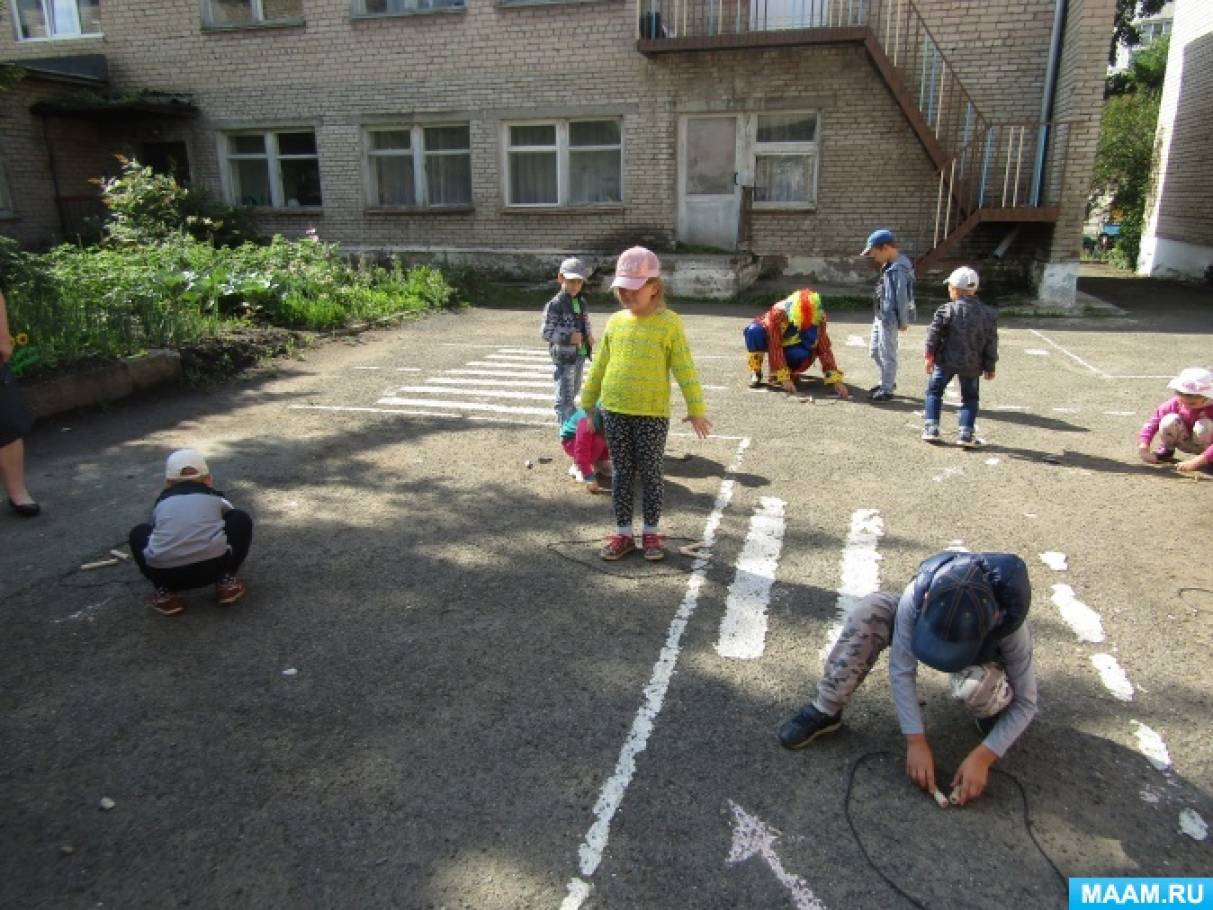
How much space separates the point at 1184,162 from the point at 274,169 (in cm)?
2218

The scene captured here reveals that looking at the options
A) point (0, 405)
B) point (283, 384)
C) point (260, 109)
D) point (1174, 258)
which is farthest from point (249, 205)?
point (1174, 258)

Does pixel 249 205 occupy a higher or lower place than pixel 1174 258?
higher

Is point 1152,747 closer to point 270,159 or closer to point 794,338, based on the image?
point 794,338

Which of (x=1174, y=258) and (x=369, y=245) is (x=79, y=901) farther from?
(x=1174, y=258)

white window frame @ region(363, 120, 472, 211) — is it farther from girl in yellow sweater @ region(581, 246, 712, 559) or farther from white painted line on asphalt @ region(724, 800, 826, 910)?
white painted line on asphalt @ region(724, 800, 826, 910)

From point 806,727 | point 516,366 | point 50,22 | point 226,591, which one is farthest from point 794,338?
point 50,22

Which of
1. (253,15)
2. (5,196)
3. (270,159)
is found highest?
(253,15)

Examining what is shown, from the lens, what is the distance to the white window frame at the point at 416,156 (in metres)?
18.0

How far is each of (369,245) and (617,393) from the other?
1570 cm

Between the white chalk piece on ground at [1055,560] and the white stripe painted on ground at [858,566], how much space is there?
0.93 m

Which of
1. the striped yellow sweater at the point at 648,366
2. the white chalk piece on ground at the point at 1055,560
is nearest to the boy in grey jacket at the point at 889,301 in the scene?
the white chalk piece on ground at the point at 1055,560

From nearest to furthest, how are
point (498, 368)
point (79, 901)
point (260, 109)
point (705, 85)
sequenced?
point (79, 901), point (498, 368), point (705, 85), point (260, 109)

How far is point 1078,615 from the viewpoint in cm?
430

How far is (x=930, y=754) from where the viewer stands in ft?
10.1
